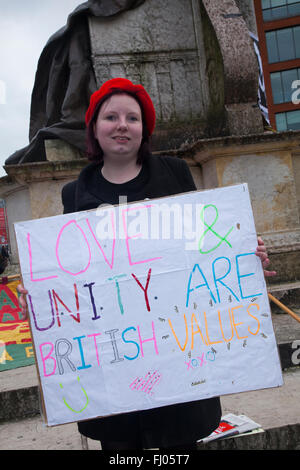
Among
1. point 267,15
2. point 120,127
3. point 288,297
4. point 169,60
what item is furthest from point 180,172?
point 267,15

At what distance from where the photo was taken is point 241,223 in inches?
69.3

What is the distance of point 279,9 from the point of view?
32875mm

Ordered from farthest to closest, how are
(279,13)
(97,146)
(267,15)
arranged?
(267,15), (279,13), (97,146)

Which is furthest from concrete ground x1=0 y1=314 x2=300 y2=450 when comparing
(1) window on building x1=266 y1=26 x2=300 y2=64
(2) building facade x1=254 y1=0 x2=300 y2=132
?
(1) window on building x1=266 y1=26 x2=300 y2=64

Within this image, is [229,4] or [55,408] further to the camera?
[229,4]

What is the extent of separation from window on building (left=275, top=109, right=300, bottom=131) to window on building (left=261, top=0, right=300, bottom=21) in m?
7.12

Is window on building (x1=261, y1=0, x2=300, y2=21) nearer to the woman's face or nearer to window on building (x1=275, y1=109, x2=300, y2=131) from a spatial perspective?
window on building (x1=275, y1=109, x2=300, y2=131)

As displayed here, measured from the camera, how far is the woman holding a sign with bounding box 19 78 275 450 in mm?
1647

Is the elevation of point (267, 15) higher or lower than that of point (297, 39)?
higher

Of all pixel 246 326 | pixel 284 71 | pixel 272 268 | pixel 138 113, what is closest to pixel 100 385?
pixel 246 326

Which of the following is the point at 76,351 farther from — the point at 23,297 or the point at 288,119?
the point at 288,119

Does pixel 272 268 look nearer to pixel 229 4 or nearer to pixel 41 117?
pixel 229 4

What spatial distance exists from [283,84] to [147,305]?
3729cm

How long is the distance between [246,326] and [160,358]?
0.36 metres
